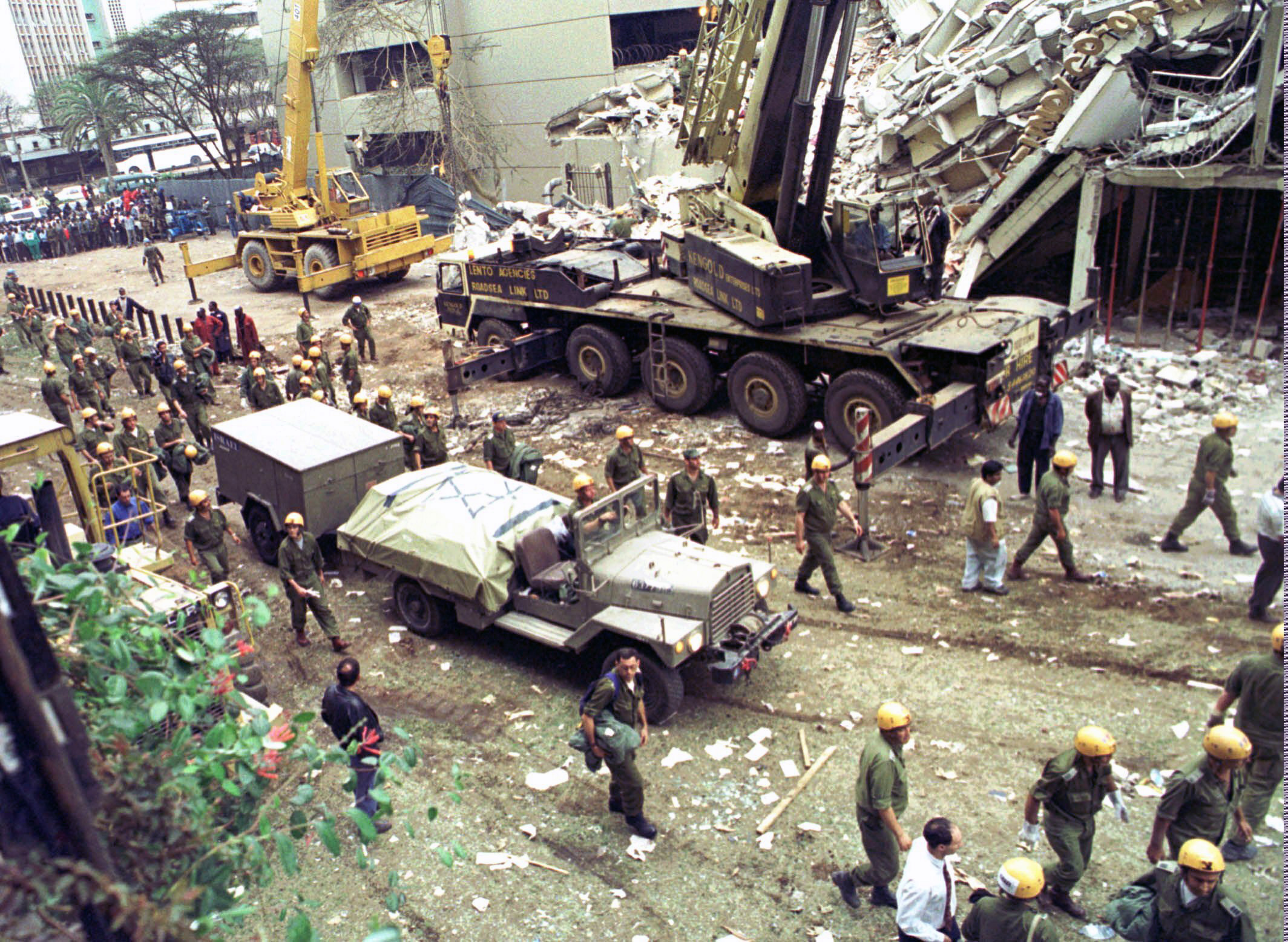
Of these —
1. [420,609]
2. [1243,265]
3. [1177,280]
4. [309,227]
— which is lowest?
[420,609]

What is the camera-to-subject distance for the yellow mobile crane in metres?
22.1

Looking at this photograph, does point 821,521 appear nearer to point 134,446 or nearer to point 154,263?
point 134,446

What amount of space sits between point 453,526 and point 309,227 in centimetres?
1718

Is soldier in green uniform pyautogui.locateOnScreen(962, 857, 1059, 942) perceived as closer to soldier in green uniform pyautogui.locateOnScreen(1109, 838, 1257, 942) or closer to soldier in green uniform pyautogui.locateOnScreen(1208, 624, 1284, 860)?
soldier in green uniform pyautogui.locateOnScreen(1109, 838, 1257, 942)

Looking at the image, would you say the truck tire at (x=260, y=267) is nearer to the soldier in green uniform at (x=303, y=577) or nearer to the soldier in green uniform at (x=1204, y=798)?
the soldier in green uniform at (x=303, y=577)

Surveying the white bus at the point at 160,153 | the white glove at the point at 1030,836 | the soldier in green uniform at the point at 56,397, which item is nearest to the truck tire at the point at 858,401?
the white glove at the point at 1030,836

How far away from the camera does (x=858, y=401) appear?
12.1 metres

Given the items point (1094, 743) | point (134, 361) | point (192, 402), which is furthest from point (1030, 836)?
point (134, 361)

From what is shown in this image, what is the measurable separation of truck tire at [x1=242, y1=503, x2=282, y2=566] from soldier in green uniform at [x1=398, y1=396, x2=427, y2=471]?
1.61m

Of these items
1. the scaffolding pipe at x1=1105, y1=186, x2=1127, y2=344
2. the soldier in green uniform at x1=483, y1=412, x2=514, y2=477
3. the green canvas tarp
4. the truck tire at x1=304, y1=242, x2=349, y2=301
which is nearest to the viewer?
the green canvas tarp

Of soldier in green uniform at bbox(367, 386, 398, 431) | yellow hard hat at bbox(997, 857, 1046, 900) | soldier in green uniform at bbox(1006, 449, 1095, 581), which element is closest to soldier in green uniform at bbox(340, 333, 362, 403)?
soldier in green uniform at bbox(367, 386, 398, 431)

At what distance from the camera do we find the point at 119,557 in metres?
8.45

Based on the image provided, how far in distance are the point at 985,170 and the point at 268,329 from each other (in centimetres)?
1498

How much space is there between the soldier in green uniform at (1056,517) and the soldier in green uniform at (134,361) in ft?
48.8
